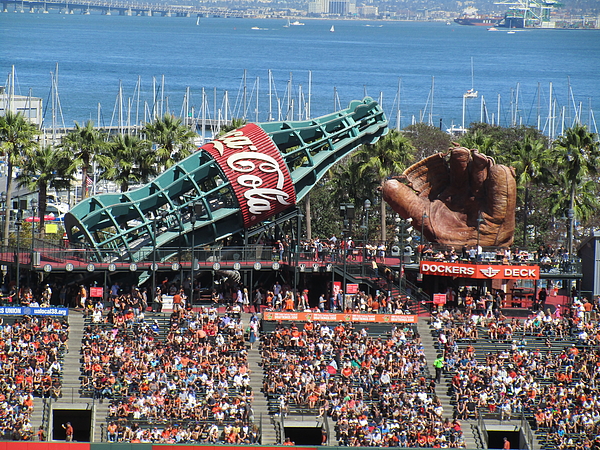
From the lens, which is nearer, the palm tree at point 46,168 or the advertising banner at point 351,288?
the advertising banner at point 351,288

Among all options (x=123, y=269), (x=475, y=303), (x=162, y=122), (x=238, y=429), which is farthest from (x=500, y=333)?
(x=162, y=122)

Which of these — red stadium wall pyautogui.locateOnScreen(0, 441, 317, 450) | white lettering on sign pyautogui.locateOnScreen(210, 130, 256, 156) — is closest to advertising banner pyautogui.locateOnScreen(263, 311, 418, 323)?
A: white lettering on sign pyautogui.locateOnScreen(210, 130, 256, 156)

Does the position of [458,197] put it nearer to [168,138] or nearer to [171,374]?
[168,138]

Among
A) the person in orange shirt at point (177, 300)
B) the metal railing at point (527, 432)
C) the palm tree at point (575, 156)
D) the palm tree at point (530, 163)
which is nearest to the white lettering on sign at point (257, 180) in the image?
the person in orange shirt at point (177, 300)

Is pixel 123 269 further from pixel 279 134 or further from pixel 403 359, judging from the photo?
pixel 403 359

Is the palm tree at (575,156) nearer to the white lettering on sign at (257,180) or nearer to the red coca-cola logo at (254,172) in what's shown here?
the red coca-cola logo at (254,172)

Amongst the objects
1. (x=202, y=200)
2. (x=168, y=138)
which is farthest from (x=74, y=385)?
(x=168, y=138)
